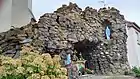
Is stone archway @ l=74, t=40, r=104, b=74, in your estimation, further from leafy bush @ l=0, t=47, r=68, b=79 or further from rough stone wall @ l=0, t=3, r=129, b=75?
leafy bush @ l=0, t=47, r=68, b=79

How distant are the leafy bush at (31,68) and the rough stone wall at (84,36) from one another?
14.6 ft

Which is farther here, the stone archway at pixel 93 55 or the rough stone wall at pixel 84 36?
the stone archway at pixel 93 55

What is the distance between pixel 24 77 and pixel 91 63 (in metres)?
8.72

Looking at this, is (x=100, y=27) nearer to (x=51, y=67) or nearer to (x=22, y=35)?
(x=22, y=35)

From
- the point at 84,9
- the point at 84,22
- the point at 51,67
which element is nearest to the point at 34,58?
the point at 51,67

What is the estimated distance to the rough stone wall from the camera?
10070mm

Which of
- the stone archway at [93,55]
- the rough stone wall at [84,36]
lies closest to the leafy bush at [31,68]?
the rough stone wall at [84,36]

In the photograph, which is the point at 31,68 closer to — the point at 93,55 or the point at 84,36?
the point at 84,36

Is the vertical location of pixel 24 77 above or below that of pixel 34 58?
below

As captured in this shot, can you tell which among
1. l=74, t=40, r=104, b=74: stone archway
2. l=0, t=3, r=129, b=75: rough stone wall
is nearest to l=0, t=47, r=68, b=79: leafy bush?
l=0, t=3, r=129, b=75: rough stone wall

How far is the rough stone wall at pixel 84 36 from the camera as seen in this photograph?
396 inches

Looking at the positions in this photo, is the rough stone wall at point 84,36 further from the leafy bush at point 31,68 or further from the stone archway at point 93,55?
the leafy bush at point 31,68

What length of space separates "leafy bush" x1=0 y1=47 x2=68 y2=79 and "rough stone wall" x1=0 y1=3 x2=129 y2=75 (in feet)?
14.6

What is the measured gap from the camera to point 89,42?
40.9 ft
